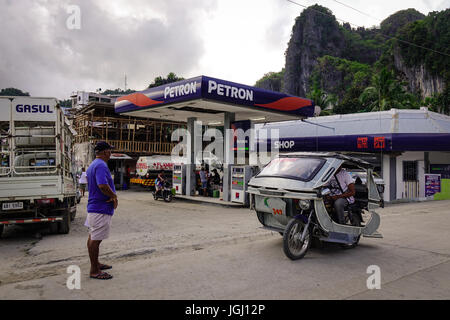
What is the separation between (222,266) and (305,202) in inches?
71.5

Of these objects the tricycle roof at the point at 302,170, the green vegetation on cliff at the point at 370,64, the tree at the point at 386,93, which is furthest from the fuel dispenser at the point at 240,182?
the tree at the point at 386,93

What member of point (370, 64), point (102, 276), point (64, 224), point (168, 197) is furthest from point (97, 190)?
point (370, 64)

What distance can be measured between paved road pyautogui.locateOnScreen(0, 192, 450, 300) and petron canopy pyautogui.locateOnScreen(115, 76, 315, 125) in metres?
5.56

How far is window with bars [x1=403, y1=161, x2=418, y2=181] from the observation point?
776 inches

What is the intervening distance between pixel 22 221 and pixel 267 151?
20.3m

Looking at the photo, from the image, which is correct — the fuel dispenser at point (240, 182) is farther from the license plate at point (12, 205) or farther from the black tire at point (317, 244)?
the license plate at point (12, 205)

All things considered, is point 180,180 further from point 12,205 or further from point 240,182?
point 12,205

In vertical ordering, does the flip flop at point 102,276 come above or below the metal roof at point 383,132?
below

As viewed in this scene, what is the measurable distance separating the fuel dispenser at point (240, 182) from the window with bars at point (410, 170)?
1040 cm

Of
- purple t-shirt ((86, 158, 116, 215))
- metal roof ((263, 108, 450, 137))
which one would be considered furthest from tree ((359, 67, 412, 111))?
purple t-shirt ((86, 158, 116, 215))

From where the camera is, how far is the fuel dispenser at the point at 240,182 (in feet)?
47.8

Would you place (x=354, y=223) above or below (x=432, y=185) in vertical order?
above

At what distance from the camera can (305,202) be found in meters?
6.07
